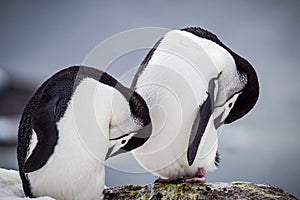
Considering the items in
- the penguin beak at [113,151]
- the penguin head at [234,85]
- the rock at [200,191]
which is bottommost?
the rock at [200,191]

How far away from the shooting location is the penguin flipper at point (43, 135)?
128 centimetres

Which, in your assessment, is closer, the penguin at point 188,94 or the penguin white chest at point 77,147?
the penguin white chest at point 77,147

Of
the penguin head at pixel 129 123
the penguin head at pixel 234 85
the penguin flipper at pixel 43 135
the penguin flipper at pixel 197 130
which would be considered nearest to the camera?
the penguin flipper at pixel 43 135

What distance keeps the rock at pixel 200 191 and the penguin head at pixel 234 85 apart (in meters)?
0.26

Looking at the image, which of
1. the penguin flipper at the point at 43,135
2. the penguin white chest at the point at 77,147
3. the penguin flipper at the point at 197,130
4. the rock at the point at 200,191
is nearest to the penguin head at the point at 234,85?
the penguin flipper at the point at 197,130

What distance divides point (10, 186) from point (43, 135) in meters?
0.26

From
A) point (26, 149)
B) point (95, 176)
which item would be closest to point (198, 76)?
point (95, 176)

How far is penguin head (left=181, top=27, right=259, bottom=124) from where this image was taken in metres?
1.64

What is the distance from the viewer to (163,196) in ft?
4.75

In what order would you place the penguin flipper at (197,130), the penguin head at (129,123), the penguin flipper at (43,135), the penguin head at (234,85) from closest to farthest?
1. the penguin flipper at (43,135)
2. the penguin head at (129,123)
3. the penguin flipper at (197,130)
4. the penguin head at (234,85)

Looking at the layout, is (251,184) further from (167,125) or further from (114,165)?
(114,165)

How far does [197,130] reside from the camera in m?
1.52

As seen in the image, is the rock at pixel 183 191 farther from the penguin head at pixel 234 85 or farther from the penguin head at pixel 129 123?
the penguin head at pixel 234 85

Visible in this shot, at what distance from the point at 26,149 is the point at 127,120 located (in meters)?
0.27
